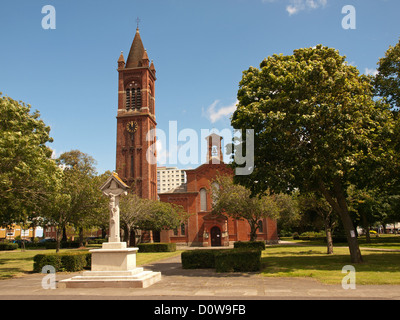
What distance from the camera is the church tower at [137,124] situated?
54750mm

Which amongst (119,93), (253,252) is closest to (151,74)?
(119,93)

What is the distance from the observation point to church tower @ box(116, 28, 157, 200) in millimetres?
54750

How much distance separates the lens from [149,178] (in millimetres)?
54375

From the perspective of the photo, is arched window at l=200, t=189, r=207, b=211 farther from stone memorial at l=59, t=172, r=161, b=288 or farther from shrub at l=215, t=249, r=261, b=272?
stone memorial at l=59, t=172, r=161, b=288

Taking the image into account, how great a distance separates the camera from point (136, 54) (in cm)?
6256

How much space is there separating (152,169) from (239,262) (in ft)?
140

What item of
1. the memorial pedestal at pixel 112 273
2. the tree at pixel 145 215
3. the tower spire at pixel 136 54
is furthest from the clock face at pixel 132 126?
the memorial pedestal at pixel 112 273

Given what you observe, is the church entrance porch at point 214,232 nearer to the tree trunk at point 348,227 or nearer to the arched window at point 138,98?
the arched window at point 138,98

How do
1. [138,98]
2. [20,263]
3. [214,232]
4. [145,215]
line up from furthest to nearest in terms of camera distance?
1. [138,98]
2. [214,232]
3. [145,215]
4. [20,263]

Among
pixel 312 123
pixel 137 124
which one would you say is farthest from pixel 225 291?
pixel 137 124

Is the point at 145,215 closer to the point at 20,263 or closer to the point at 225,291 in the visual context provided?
the point at 20,263

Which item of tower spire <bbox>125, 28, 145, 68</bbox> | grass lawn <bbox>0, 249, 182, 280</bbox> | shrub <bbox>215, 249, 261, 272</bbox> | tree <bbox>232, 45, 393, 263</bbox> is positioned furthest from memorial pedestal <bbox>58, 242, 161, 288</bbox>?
tower spire <bbox>125, 28, 145, 68</bbox>
